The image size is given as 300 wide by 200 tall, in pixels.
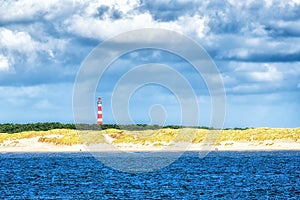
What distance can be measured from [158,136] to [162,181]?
69.8 metres

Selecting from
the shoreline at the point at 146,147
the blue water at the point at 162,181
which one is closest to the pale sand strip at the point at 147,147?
the shoreline at the point at 146,147

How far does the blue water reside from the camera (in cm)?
6228

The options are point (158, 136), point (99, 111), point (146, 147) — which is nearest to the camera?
point (146, 147)

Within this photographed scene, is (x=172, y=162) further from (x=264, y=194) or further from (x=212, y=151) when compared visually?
→ (x=264, y=194)

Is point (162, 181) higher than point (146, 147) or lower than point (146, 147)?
lower

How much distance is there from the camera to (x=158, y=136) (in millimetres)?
144875

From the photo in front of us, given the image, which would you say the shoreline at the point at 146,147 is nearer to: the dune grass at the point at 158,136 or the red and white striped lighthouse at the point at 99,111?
Answer: the dune grass at the point at 158,136

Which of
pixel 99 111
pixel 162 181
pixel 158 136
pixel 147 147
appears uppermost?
pixel 99 111

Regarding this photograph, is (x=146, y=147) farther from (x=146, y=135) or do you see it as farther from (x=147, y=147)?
(x=146, y=135)

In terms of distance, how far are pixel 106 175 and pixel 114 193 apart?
2257 cm

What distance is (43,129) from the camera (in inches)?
6383

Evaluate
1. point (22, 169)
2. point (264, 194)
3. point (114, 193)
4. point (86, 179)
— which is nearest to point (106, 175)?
point (86, 179)

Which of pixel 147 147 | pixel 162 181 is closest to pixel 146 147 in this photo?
pixel 147 147

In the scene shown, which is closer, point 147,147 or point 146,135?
point 147,147
